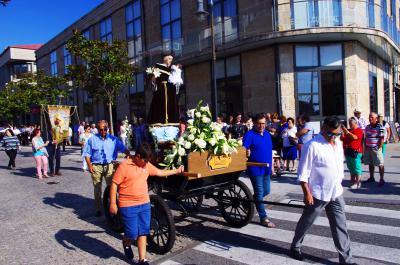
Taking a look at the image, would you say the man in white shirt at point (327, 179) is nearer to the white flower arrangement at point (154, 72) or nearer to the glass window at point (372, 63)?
the white flower arrangement at point (154, 72)

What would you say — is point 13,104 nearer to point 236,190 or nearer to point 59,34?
point 59,34

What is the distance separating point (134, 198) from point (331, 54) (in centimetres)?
1544

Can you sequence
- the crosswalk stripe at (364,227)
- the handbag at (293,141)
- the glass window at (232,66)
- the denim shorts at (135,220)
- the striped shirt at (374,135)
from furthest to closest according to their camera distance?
the glass window at (232,66) < the handbag at (293,141) < the striped shirt at (374,135) < the crosswalk stripe at (364,227) < the denim shorts at (135,220)

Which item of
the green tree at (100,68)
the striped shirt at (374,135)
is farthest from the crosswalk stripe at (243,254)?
the green tree at (100,68)

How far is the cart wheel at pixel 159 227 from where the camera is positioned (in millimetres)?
5230

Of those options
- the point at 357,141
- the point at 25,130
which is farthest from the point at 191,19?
the point at 25,130

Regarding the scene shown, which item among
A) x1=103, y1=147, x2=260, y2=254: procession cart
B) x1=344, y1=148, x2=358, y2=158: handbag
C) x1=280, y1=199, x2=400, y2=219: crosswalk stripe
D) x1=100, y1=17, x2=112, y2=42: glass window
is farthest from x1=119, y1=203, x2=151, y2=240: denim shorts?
x1=100, y1=17, x2=112, y2=42: glass window

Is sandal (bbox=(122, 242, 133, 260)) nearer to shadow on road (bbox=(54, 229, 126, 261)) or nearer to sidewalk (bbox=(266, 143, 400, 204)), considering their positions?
shadow on road (bbox=(54, 229, 126, 261))

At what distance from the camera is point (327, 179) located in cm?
464

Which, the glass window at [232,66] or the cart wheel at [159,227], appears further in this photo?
the glass window at [232,66]

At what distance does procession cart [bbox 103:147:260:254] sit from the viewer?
5.35 metres

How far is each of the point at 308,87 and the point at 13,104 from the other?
100 ft

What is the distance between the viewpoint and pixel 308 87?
18.1m

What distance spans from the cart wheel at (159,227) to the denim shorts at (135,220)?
37 centimetres
